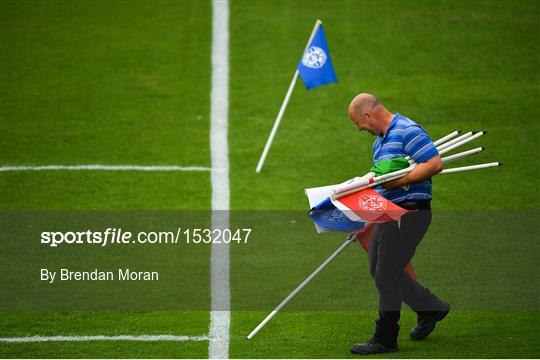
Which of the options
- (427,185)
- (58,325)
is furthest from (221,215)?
(427,185)

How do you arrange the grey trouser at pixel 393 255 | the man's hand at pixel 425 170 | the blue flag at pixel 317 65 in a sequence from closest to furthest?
the man's hand at pixel 425 170 < the grey trouser at pixel 393 255 < the blue flag at pixel 317 65

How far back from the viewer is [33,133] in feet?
46.9

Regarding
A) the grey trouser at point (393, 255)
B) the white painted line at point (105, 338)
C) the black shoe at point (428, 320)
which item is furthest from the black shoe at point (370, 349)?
the white painted line at point (105, 338)

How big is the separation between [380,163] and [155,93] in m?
8.12

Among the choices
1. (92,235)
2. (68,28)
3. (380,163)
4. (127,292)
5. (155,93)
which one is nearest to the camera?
(380,163)

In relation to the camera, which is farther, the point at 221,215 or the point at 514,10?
the point at 514,10

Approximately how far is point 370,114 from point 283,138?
626cm

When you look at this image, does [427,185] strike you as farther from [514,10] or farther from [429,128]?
[514,10]

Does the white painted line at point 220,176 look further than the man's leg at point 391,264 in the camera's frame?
Yes

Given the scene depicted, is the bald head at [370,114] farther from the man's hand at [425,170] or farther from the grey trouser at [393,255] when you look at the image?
the grey trouser at [393,255]

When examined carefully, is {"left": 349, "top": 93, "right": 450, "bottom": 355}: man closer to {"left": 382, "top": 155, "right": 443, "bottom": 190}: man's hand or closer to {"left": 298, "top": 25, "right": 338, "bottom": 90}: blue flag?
{"left": 382, "top": 155, "right": 443, "bottom": 190}: man's hand

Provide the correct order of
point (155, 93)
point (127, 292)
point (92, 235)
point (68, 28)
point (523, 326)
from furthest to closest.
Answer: point (68, 28) → point (155, 93) → point (92, 235) → point (127, 292) → point (523, 326)

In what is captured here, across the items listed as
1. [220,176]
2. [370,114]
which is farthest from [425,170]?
[220,176]

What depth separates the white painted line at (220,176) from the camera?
908 cm
